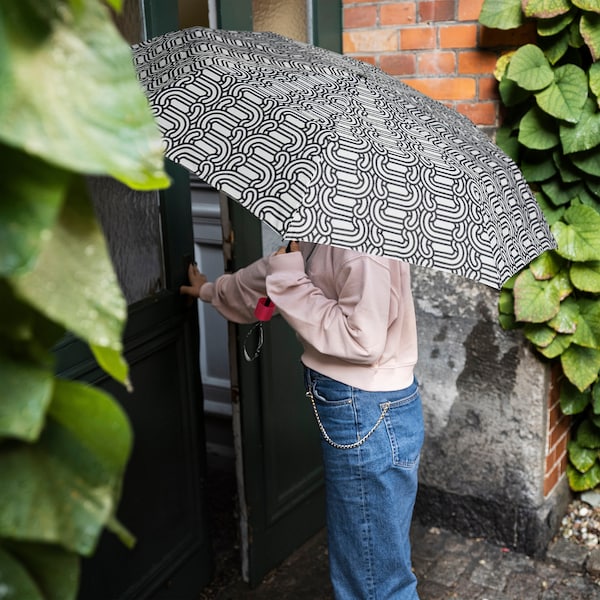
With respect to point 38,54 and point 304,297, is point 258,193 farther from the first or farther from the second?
point 38,54

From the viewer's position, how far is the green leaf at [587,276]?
3.09m

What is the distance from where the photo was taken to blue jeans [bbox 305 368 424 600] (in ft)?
7.34

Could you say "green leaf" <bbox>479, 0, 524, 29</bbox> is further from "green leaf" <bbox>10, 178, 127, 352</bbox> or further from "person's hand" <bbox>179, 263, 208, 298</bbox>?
"green leaf" <bbox>10, 178, 127, 352</bbox>

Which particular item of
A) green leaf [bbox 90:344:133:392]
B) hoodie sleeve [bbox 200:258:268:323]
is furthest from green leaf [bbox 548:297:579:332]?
green leaf [bbox 90:344:133:392]

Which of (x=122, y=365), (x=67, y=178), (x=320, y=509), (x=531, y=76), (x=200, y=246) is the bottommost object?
(x=320, y=509)

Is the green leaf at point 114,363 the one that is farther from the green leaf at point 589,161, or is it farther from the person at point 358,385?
the green leaf at point 589,161

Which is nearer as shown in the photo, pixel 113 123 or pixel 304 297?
pixel 113 123

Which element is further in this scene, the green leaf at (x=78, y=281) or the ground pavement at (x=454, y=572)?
the ground pavement at (x=454, y=572)

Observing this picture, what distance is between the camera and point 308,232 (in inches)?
58.9

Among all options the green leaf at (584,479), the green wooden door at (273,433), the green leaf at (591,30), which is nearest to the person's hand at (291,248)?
the green wooden door at (273,433)

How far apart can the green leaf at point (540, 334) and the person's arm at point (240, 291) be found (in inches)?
51.7

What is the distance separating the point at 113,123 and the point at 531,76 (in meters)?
2.77

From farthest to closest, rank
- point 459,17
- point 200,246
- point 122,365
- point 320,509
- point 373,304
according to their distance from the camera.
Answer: point 200,246, point 320,509, point 459,17, point 373,304, point 122,365

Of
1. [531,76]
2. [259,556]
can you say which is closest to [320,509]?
[259,556]
